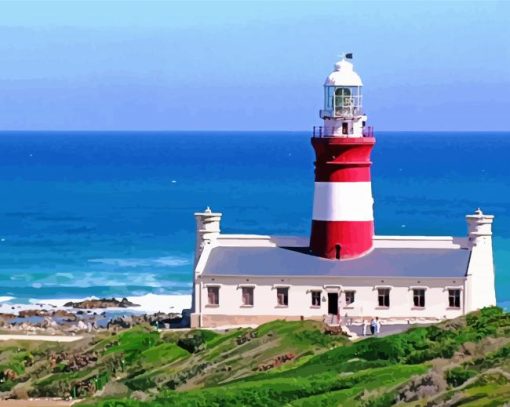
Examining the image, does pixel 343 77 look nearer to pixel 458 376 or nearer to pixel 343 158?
pixel 343 158

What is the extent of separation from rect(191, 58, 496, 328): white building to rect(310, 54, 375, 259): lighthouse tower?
0.08 feet

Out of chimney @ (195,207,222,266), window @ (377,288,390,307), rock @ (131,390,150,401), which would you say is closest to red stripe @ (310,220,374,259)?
window @ (377,288,390,307)

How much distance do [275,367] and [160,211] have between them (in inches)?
2584

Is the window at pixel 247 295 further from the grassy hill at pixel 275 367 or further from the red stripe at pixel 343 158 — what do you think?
the red stripe at pixel 343 158

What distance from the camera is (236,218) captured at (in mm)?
87688

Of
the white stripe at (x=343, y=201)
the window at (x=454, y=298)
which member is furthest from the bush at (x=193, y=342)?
the window at (x=454, y=298)

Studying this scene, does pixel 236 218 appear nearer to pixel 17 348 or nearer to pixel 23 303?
pixel 23 303

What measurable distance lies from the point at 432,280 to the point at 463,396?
49.6 feet

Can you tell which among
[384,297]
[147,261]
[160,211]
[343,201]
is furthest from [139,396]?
[160,211]

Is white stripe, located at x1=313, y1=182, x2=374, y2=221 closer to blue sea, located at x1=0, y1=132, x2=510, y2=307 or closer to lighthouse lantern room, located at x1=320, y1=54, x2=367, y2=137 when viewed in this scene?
lighthouse lantern room, located at x1=320, y1=54, x2=367, y2=137

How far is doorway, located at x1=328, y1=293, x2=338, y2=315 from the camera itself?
3653cm

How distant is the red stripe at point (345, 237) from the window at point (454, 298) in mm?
2567

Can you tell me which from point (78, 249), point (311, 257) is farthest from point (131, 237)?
point (311, 257)

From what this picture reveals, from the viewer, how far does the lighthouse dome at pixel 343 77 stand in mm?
37469
